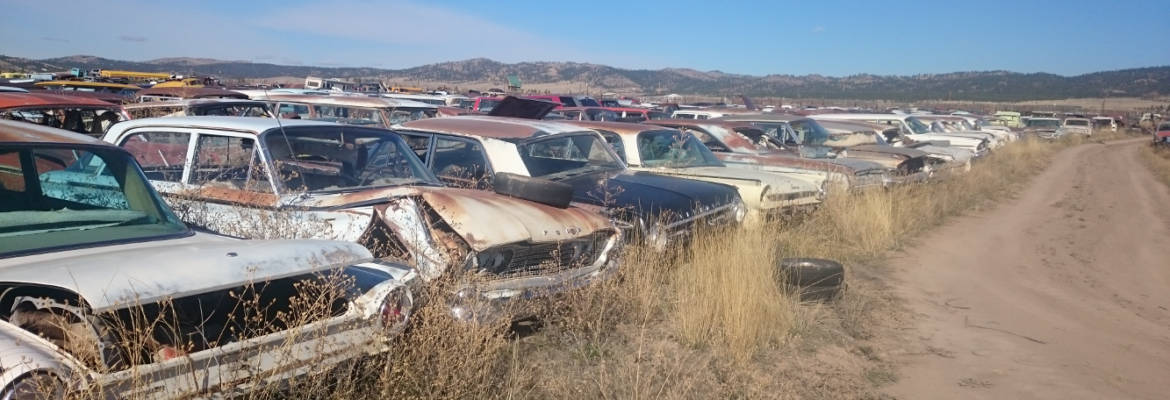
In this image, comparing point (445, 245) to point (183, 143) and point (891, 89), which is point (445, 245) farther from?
point (891, 89)

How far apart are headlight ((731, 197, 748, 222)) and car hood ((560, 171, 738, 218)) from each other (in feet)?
0.22

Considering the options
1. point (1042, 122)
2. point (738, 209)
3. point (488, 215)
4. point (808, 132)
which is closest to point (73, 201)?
point (488, 215)

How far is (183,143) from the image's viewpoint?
572 centimetres

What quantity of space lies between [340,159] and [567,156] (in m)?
2.60

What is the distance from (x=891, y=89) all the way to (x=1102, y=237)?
106 metres

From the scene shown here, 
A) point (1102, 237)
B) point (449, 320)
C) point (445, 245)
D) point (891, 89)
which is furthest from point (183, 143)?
point (891, 89)

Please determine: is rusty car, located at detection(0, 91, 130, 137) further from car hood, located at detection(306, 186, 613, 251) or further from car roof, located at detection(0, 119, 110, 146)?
car hood, located at detection(306, 186, 613, 251)

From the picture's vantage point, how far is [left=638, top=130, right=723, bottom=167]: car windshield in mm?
9648

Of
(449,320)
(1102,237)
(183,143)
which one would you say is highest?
(183,143)

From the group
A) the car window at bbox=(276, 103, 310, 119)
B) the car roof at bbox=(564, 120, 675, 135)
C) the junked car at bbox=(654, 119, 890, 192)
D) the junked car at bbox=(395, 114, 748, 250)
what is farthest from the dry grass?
the car window at bbox=(276, 103, 310, 119)

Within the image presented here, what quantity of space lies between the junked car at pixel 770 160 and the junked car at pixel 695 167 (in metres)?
0.72

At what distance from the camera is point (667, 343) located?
5109 millimetres

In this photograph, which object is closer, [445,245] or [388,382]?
[388,382]

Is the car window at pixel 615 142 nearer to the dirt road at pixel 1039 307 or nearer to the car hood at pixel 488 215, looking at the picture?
the dirt road at pixel 1039 307
